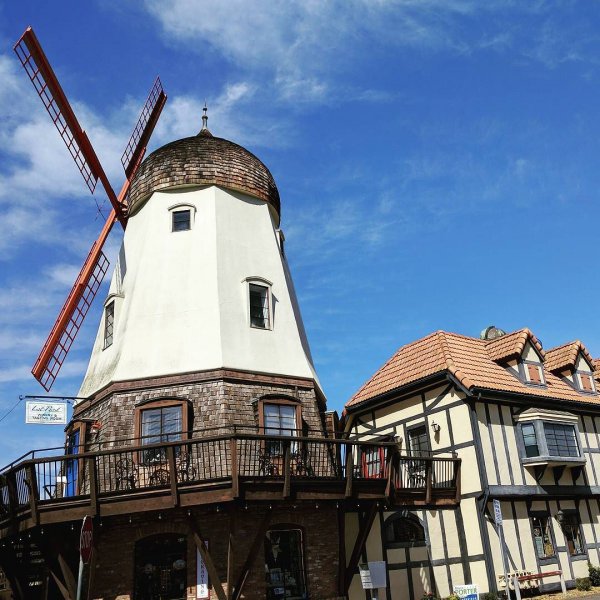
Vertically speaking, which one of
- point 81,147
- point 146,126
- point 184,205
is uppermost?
point 146,126

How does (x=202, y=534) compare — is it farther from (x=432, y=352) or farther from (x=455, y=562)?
(x=432, y=352)

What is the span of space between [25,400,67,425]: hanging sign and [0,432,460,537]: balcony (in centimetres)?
126

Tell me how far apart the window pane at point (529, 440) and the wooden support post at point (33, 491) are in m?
12.6


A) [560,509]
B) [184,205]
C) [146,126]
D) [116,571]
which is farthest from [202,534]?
[146,126]

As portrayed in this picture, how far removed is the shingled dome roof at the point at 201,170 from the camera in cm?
1819

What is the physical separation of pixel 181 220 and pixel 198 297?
9.15 feet

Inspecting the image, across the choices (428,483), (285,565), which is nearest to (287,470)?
(285,565)

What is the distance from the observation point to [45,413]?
48.6 ft

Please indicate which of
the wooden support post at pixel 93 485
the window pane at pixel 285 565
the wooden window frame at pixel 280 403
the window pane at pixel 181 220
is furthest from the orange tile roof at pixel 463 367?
the wooden support post at pixel 93 485

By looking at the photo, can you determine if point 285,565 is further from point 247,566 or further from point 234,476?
point 234,476

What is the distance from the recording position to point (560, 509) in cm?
1770

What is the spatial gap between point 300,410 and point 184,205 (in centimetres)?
684

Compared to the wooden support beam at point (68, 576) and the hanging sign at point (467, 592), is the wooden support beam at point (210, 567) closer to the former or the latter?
the wooden support beam at point (68, 576)

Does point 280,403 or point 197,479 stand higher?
point 280,403
